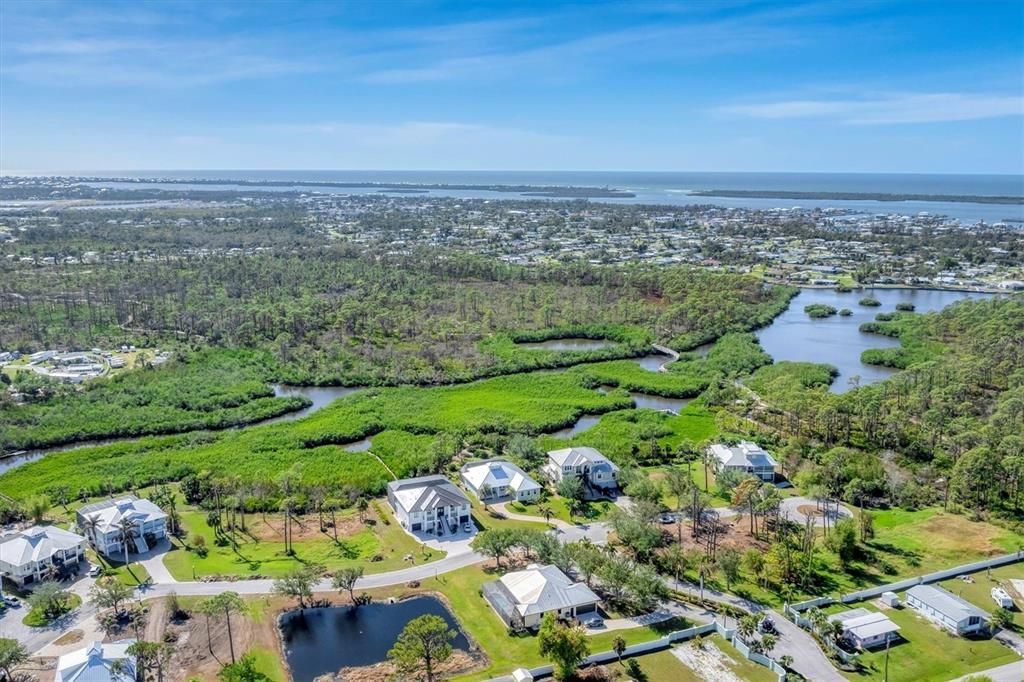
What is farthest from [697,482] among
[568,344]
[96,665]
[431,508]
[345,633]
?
[568,344]

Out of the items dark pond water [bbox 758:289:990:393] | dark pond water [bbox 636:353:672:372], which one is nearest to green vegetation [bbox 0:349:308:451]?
dark pond water [bbox 636:353:672:372]

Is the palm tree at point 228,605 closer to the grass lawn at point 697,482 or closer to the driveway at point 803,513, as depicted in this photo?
the grass lawn at point 697,482

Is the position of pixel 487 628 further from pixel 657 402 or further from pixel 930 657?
pixel 657 402

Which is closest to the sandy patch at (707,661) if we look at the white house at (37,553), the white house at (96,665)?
the white house at (96,665)

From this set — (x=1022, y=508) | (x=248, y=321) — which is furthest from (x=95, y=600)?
(x=248, y=321)

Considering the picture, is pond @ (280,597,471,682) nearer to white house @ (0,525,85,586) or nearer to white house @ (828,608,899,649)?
white house @ (0,525,85,586)

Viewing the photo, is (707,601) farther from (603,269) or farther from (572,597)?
(603,269)
